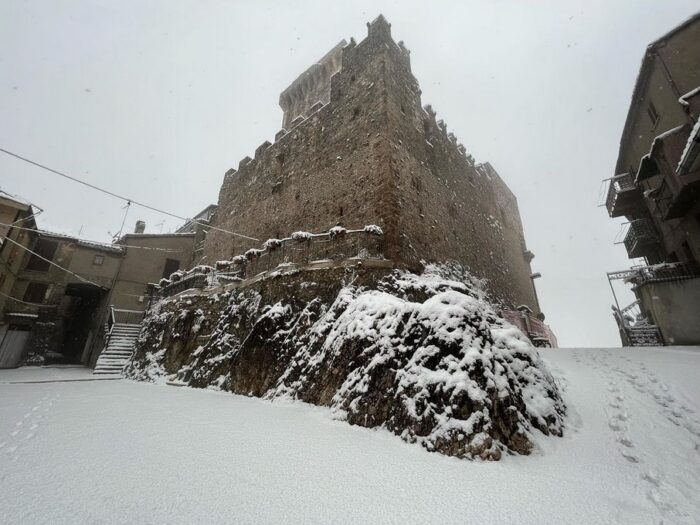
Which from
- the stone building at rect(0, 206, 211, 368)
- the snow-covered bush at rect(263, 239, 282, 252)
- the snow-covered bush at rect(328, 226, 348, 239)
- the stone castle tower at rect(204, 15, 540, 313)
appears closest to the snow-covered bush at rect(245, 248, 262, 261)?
the snow-covered bush at rect(263, 239, 282, 252)

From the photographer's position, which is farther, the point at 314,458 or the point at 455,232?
the point at 455,232

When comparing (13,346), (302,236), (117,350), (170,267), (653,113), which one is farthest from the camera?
(170,267)

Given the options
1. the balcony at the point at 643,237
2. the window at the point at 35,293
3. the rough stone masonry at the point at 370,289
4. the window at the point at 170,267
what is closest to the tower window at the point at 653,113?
the balcony at the point at 643,237

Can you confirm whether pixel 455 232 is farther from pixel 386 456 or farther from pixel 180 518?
pixel 180 518

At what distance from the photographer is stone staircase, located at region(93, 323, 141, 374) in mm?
11562

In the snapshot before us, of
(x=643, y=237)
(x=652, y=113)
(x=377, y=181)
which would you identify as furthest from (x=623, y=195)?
(x=377, y=181)

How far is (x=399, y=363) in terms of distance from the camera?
4.03 m

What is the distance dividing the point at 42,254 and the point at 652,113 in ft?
110

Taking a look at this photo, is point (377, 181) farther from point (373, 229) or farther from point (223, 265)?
point (223, 265)

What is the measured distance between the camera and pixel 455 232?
11023 millimetres

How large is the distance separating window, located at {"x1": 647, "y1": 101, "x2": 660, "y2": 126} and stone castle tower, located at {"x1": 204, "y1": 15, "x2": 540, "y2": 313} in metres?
6.57

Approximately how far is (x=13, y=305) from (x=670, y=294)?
107 ft

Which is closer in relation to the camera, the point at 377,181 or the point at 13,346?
the point at 377,181

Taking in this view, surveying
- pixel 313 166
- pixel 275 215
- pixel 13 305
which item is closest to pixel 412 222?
pixel 313 166
